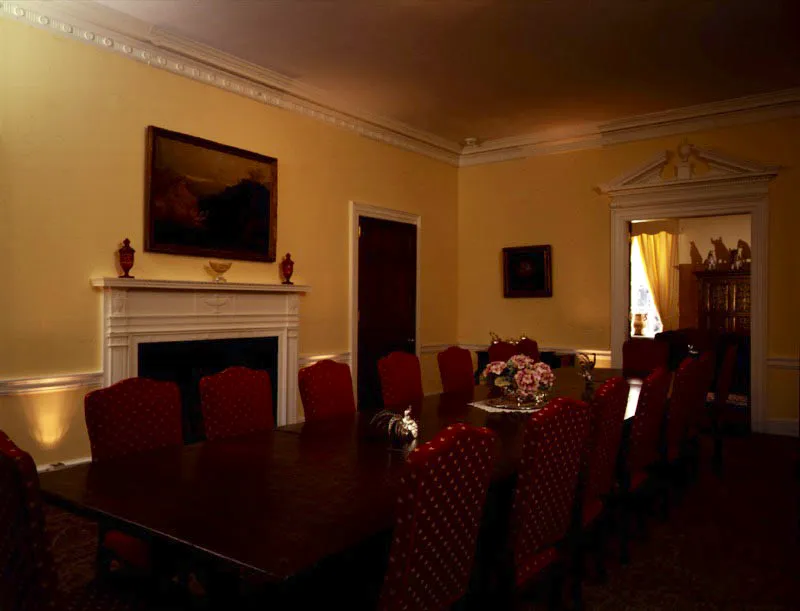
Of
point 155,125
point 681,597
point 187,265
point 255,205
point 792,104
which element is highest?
point 792,104

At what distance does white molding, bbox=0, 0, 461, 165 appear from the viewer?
13.1 ft

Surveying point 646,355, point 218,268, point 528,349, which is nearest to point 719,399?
point 646,355

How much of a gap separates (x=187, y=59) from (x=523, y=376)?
356 cm

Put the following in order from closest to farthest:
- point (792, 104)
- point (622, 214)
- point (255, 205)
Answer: point (255, 205)
point (792, 104)
point (622, 214)

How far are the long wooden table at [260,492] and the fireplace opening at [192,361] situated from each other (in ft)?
6.94

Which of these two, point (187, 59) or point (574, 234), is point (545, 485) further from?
point (574, 234)

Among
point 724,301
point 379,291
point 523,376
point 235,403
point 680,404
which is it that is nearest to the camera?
point 235,403

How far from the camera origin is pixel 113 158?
438cm

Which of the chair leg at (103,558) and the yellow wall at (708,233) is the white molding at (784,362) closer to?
the yellow wall at (708,233)

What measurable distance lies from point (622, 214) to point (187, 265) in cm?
460

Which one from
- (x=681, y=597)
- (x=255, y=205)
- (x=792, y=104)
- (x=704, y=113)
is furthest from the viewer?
(x=704, y=113)

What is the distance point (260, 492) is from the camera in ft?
6.39

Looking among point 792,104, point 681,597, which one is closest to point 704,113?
point 792,104

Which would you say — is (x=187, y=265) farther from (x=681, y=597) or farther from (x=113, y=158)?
(x=681, y=597)
